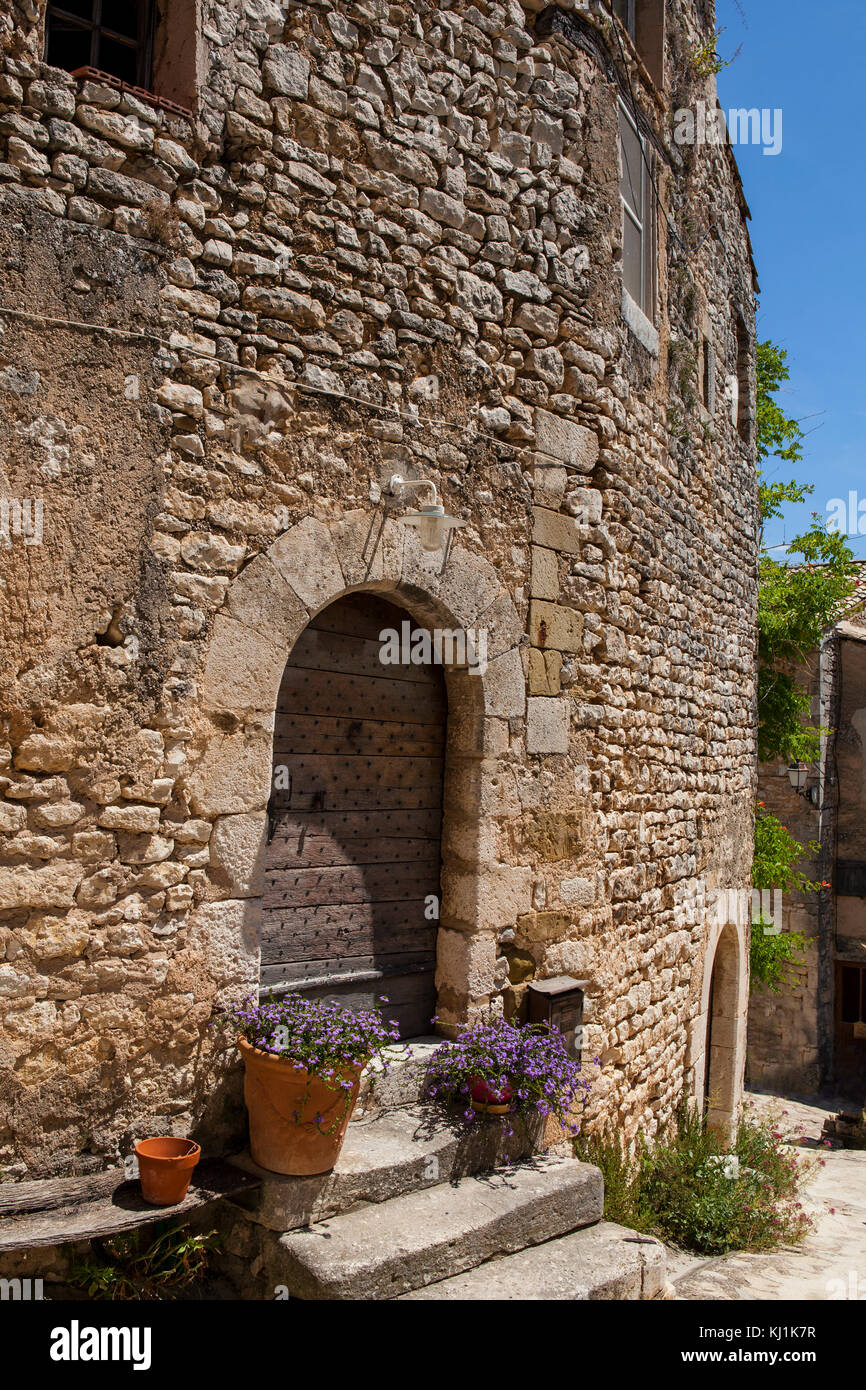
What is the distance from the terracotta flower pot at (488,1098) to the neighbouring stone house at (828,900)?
→ 399 inches

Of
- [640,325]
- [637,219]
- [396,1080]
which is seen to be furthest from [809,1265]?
[637,219]

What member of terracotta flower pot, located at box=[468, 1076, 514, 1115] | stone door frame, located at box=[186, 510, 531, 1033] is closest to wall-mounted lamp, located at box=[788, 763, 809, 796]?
stone door frame, located at box=[186, 510, 531, 1033]

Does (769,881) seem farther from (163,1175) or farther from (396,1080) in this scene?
(163,1175)

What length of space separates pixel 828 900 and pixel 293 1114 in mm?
12380

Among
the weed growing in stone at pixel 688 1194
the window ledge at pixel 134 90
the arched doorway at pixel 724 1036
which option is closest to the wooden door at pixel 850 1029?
the arched doorway at pixel 724 1036

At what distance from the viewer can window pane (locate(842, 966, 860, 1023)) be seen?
46.2 feet

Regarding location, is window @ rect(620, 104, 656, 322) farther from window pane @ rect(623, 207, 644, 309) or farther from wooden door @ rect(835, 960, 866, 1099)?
wooden door @ rect(835, 960, 866, 1099)

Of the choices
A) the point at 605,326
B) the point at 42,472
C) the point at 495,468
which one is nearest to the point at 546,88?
the point at 605,326

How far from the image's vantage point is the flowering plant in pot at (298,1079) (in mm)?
3381

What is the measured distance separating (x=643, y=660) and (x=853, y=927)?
32.7 ft

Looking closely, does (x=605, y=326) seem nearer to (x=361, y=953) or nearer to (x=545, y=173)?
(x=545, y=173)

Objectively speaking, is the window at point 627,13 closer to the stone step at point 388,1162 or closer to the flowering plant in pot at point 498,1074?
the flowering plant in pot at point 498,1074

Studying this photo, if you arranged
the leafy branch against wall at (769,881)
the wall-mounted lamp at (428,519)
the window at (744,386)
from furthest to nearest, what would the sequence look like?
the leafy branch against wall at (769,881) → the window at (744,386) → the wall-mounted lamp at (428,519)

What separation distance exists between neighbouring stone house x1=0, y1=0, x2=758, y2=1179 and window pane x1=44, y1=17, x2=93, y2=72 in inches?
0.6
